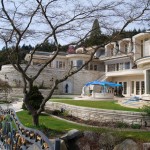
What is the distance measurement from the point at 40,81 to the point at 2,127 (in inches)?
1518

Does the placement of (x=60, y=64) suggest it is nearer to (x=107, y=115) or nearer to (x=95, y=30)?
(x=107, y=115)

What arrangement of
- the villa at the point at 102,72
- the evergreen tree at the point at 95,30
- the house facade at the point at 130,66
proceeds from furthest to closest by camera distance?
the villa at the point at 102,72 → the house facade at the point at 130,66 → the evergreen tree at the point at 95,30

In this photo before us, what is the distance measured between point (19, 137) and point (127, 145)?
4.59 m

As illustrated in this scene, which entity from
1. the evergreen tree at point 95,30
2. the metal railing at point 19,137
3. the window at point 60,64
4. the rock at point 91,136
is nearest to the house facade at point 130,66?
the window at point 60,64

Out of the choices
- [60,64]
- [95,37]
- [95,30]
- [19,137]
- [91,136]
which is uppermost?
[60,64]

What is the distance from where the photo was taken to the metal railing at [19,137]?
4016mm

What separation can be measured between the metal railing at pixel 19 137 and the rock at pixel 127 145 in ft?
12.2

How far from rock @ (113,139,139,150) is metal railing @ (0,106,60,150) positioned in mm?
3715

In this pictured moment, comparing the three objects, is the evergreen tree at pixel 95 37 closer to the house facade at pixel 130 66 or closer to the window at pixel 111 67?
the house facade at pixel 130 66

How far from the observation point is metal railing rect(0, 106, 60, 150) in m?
4.02

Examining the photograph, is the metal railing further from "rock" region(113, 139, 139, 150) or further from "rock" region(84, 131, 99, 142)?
"rock" region(113, 139, 139, 150)

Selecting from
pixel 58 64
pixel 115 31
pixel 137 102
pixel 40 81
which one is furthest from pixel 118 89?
pixel 115 31

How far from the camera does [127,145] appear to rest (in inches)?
357

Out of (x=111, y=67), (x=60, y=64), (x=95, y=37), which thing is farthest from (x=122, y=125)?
(x=60, y=64)
